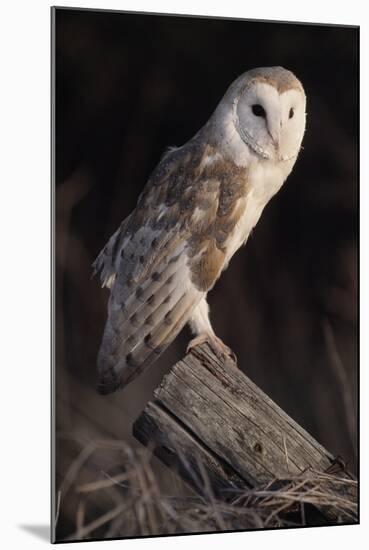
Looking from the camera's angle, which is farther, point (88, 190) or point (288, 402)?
point (288, 402)

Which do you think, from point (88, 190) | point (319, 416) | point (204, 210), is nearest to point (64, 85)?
point (88, 190)

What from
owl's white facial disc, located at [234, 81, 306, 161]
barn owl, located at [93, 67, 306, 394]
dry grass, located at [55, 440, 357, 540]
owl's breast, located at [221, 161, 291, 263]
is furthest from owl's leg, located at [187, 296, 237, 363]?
owl's white facial disc, located at [234, 81, 306, 161]

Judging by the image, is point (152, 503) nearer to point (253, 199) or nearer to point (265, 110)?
point (253, 199)

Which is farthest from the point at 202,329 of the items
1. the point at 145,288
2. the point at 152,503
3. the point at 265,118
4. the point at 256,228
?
the point at 265,118

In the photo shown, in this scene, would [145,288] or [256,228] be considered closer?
[145,288]

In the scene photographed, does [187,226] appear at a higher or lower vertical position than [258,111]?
lower

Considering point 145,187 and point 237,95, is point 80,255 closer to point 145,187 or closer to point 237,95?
point 145,187

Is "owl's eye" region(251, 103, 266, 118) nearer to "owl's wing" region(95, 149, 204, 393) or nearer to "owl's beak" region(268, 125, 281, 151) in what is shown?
"owl's beak" region(268, 125, 281, 151)
